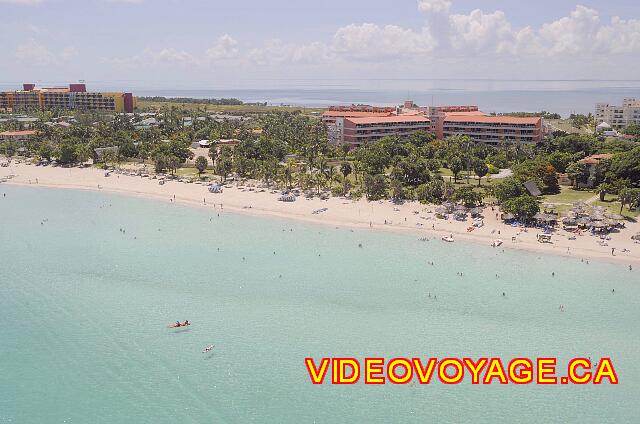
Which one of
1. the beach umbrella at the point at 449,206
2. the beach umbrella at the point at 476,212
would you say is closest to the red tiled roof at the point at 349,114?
the beach umbrella at the point at 449,206

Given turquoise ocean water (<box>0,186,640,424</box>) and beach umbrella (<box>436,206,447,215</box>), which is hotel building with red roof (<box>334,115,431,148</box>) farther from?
turquoise ocean water (<box>0,186,640,424</box>)

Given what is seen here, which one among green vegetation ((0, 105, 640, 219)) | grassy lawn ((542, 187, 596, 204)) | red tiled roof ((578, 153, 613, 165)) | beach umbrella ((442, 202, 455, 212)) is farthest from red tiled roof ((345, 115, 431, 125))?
beach umbrella ((442, 202, 455, 212))

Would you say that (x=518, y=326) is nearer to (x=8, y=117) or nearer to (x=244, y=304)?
(x=244, y=304)

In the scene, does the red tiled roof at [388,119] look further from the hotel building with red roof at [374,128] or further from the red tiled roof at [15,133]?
the red tiled roof at [15,133]

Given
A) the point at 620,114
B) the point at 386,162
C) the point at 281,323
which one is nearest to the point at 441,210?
the point at 386,162

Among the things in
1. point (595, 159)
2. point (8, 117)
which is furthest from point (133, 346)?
point (8, 117)

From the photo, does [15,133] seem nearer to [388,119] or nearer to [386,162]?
[388,119]
